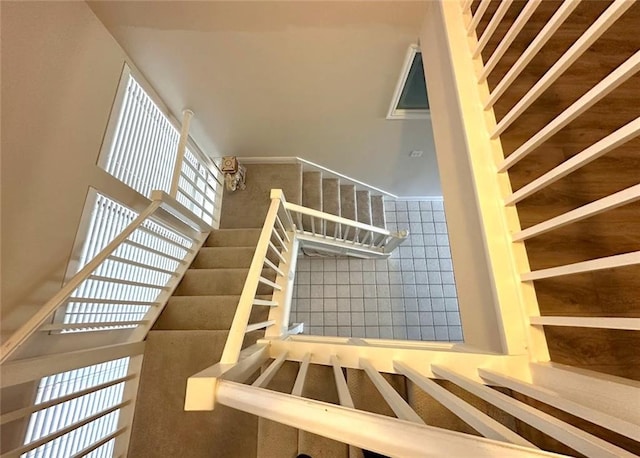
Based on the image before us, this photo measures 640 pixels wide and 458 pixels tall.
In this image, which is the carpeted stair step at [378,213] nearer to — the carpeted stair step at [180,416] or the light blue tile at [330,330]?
the light blue tile at [330,330]

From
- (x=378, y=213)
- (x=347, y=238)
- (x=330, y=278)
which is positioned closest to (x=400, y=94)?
(x=347, y=238)

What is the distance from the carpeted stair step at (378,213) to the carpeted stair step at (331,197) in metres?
0.58

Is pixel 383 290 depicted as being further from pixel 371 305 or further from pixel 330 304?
pixel 330 304

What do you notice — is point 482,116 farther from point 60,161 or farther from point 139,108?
point 139,108

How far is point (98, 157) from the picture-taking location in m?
1.64

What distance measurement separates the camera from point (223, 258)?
244cm

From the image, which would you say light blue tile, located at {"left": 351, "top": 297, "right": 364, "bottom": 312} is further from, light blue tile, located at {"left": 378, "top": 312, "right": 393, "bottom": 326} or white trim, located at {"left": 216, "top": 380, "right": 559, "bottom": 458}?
white trim, located at {"left": 216, "top": 380, "right": 559, "bottom": 458}

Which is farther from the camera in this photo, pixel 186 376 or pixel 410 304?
pixel 410 304

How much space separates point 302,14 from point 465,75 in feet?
3.71

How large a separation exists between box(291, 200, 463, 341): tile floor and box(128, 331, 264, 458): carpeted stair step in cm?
148

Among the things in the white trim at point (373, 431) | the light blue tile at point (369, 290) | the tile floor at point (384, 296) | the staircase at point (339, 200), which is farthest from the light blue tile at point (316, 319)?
the white trim at point (373, 431)

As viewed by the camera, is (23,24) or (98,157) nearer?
(23,24)

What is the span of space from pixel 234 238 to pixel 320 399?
182 centimetres

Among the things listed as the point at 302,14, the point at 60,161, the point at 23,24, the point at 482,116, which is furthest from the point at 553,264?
the point at 23,24
